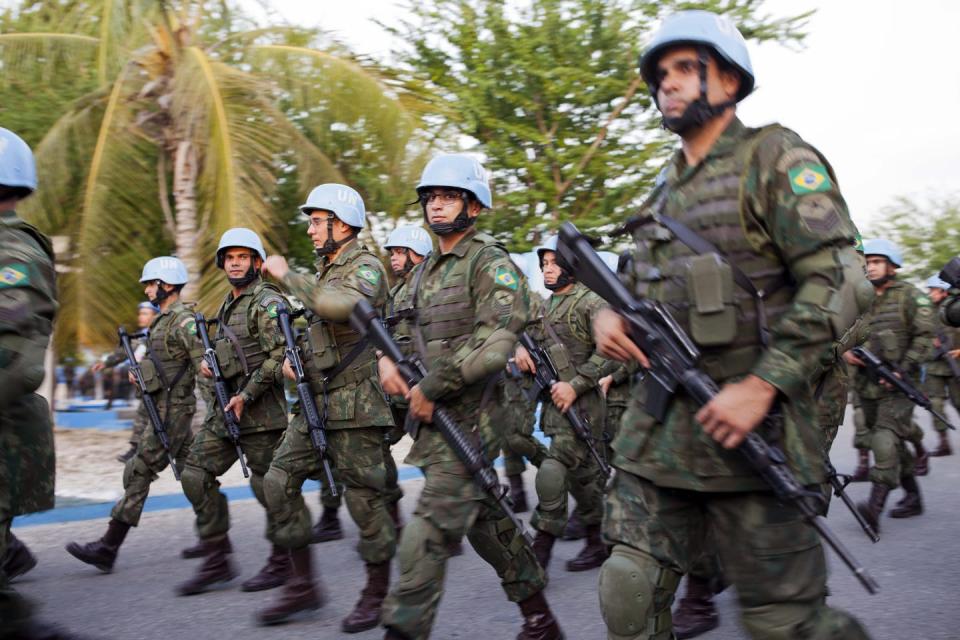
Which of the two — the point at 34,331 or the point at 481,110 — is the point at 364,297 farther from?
the point at 481,110

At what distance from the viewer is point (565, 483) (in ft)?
19.1

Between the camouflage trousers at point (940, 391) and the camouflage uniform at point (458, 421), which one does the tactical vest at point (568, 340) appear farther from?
the camouflage trousers at point (940, 391)

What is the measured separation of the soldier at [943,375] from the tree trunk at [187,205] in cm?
814

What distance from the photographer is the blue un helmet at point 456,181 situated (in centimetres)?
421

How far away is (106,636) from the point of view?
4.56 m

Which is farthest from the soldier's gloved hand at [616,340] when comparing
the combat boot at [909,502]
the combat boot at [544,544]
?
the combat boot at [909,502]

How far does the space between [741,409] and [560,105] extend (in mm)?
11695

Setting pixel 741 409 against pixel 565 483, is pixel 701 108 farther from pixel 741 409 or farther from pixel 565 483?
pixel 565 483

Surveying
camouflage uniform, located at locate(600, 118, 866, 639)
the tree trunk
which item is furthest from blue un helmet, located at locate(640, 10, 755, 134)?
the tree trunk

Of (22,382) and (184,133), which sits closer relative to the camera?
(22,382)

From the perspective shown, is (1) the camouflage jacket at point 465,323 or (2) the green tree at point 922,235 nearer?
(1) the camouflage jacket at point 465,323

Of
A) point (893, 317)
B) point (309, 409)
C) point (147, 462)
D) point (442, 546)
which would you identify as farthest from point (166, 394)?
point (893, 317)

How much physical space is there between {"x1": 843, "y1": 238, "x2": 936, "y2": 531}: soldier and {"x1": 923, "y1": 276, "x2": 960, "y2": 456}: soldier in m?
2.09

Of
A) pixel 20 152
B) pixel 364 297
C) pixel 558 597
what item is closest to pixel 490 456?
pixel 364 297
